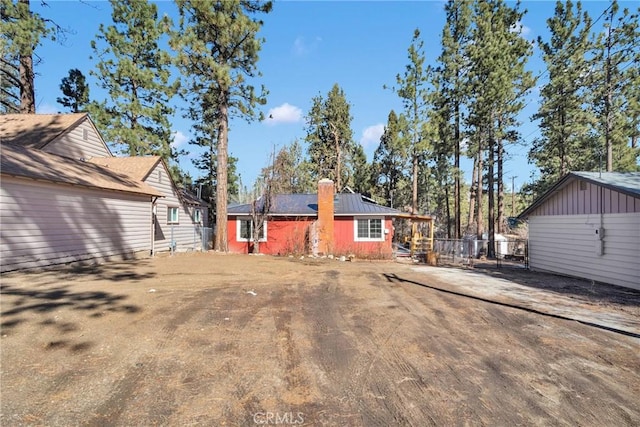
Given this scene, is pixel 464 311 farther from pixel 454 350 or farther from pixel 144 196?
pixel 144 196

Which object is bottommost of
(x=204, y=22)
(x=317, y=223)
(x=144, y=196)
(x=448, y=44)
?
(x=317, y=223)

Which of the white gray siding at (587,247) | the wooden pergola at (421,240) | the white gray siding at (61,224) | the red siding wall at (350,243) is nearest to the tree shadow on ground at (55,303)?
the white gray siding at (61,224)

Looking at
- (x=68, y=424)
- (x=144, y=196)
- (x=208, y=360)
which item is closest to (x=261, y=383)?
(x=208, y=360)

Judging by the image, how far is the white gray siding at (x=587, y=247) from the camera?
937 cm

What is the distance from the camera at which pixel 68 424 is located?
266 centimetres

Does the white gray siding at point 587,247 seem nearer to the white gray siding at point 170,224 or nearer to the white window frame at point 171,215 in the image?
the white gray siding at point 170,224

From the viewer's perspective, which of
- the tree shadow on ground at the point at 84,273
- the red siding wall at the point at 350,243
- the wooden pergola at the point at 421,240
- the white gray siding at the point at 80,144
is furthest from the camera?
the wooden pergola at the point at 421,240

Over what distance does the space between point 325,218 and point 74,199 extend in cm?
1081

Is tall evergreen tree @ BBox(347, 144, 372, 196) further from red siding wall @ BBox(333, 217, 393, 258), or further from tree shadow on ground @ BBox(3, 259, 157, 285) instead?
tree shadow on ground @ BBox(3, 259, 157, 285)

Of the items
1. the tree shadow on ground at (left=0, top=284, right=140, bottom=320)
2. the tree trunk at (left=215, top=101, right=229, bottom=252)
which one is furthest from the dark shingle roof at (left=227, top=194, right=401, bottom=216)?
the tree shadow on ground at (left=0, top=284, right=140, bottom=320)

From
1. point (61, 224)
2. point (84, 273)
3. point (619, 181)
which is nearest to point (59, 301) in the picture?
point (84, 273)

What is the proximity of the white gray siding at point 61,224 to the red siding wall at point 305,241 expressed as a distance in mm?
6588

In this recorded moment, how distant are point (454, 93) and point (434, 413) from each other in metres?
25.9

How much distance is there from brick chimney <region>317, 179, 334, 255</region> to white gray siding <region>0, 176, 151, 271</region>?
27.9ft
